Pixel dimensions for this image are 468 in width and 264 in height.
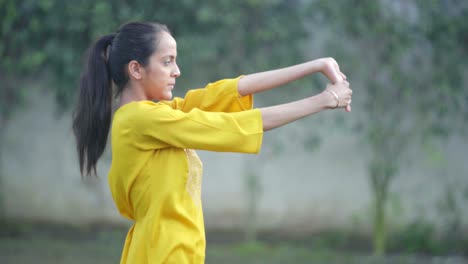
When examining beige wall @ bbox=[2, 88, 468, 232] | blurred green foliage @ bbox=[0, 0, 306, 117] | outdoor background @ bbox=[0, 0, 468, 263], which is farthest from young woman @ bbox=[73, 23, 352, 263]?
beige wall @ bbox=[2, 88, 468, 232]

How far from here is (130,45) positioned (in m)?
2.46

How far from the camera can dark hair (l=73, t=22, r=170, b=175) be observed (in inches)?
96.5

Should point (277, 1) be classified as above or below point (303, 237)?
above

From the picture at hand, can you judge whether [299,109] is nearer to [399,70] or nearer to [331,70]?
[331,70]

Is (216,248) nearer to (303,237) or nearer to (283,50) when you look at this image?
(303,237)

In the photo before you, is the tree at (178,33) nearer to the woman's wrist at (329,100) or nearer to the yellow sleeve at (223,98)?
the yellow sleeve at (223,98)

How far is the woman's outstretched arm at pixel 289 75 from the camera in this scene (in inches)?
92.3

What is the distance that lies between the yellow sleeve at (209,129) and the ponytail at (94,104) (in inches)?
8.5

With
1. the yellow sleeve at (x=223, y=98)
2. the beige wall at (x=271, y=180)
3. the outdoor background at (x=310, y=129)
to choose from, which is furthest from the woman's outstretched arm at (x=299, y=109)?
the beige wall at (x=271, y=180)

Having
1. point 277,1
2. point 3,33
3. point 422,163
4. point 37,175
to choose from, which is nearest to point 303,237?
point 422,163

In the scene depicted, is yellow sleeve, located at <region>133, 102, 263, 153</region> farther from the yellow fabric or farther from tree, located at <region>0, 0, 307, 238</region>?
tree, located at <region>0, 0, 307, 238</region>

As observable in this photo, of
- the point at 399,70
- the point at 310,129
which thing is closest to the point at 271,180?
the point at 310,129

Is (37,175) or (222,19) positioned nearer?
(222,19)

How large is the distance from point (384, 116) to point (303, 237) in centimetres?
127
